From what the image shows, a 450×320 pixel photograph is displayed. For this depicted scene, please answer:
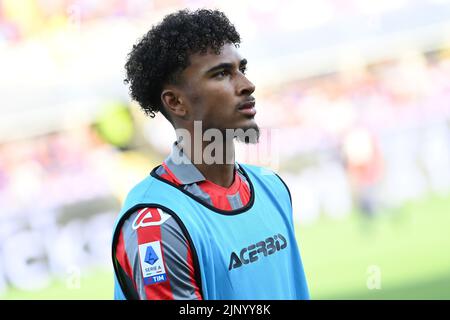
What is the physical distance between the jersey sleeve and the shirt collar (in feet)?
0.56

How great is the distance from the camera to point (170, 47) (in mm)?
1793

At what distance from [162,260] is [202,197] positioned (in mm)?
239

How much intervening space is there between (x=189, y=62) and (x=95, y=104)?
2.27 metres

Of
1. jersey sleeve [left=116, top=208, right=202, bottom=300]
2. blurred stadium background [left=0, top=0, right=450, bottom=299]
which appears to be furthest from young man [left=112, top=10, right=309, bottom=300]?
blurred stadium background [left=0, top=0, right=450, bottom=299]

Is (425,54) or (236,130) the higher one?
(425,54)

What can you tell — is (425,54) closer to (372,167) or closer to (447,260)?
(372,167)

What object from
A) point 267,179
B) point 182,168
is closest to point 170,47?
point 182,168

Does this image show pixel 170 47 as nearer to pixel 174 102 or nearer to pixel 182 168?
pixel 174 102

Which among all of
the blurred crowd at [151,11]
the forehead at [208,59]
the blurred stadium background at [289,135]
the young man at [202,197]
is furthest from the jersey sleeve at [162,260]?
the blurred crowd at [151,11]

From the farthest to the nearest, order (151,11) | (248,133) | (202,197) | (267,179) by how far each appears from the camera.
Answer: (151,11)
(267,179)
(248,133)
(202,197)

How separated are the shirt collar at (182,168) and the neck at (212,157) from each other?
0.02 meters
